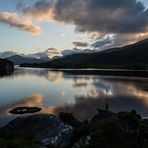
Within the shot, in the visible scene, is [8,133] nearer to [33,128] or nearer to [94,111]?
[33,128]

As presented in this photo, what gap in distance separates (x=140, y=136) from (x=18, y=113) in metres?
27.5

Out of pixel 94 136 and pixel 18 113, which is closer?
pixel 94 136

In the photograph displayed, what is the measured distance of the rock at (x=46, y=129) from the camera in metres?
24.3

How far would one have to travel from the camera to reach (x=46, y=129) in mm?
25922

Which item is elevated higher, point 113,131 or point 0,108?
point 113,131

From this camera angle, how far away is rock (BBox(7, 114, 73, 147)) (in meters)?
24.3

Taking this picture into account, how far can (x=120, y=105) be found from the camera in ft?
177

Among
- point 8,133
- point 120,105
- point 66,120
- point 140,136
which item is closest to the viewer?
point 140,136

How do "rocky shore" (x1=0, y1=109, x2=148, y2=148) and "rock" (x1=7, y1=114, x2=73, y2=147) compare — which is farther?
"rock" (x1=7, y1=114, x2=73, y2=147)

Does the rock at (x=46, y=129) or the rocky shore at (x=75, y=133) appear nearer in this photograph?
the rocky shore at (x=75, y=133)

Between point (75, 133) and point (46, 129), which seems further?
point (75, 133)

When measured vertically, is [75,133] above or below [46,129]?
below

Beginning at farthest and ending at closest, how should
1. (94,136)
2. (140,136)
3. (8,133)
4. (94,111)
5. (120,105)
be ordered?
(120,105) < (94,111) < (8,133) < (140,136) < (94,136)

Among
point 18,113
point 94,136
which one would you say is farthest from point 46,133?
point 18,113
